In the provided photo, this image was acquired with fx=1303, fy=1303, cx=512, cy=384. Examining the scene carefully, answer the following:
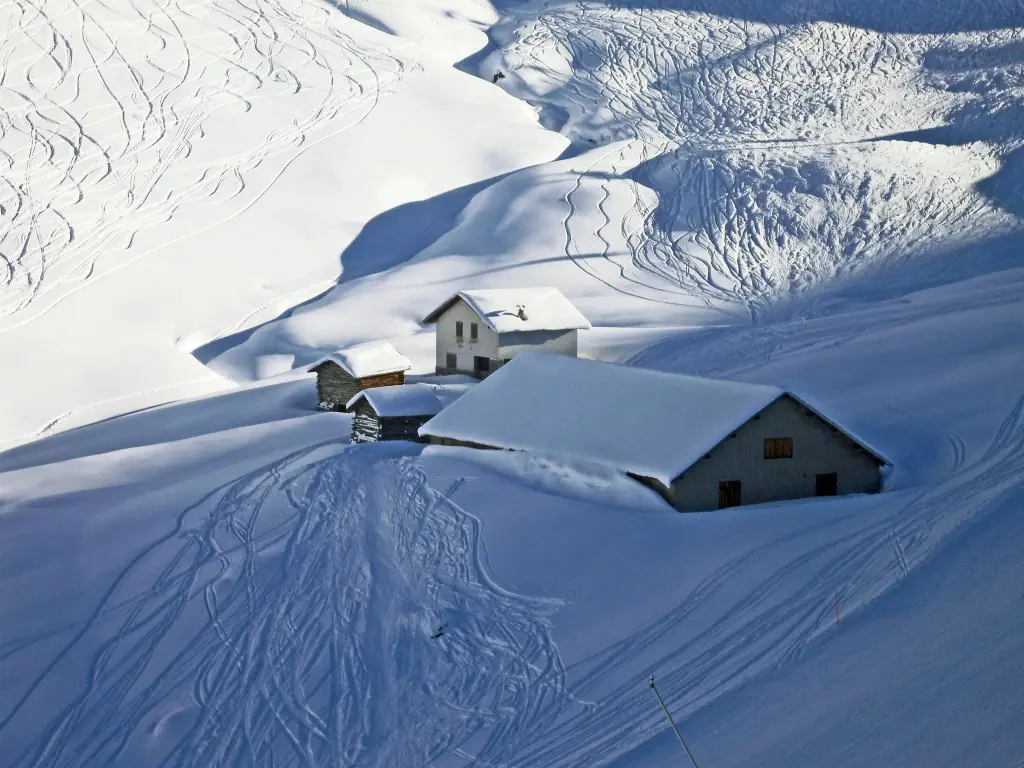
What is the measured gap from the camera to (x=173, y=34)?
2393 inches

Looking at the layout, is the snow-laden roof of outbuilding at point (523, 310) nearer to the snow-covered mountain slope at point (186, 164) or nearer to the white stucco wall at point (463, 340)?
the white stucco wall at point (463, 340)

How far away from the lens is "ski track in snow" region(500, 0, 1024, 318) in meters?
45.5

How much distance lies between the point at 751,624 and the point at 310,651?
217 inches

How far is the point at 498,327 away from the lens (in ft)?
109

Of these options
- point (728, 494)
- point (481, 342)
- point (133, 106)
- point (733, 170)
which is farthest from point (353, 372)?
point (133, 106)

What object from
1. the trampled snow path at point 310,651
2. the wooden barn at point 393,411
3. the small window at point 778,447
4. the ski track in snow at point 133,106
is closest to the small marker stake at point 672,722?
the trampled snow path at point 310,651

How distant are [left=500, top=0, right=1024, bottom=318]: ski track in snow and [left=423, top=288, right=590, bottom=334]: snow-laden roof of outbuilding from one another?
8464 mm

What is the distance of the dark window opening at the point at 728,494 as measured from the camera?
66.1 feet

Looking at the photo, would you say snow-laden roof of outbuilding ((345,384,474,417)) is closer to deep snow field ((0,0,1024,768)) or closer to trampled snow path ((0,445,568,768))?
deep snow field ((0,0,1024,768))

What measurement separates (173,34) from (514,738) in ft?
174

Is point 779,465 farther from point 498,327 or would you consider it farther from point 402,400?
point 498,327

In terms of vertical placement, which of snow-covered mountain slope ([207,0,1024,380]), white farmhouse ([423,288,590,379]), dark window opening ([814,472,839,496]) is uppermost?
snow-covered mountain slope ([207,0,1024,380])

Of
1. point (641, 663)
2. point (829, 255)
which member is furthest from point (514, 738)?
point (829, 255)

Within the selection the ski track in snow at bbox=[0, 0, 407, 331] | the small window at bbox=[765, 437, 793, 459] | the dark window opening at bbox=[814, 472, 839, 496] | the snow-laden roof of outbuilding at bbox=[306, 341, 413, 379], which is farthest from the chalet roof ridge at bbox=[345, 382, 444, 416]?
the ski track in snow at bbox=[0, 0, 407, 331]
